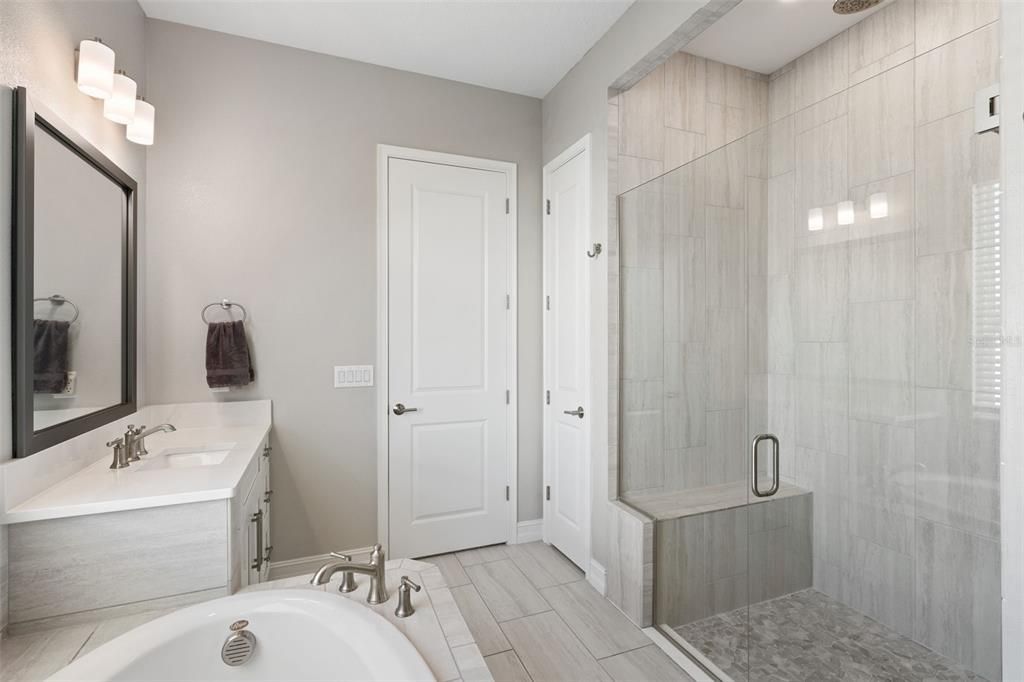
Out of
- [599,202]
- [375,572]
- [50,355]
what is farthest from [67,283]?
[599,202]

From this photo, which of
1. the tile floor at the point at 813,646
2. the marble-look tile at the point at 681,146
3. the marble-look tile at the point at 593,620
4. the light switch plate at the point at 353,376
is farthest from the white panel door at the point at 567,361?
the light switch plate at the point at 353,376

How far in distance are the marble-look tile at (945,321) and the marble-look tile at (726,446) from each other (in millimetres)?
653

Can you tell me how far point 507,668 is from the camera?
1944 millimetres

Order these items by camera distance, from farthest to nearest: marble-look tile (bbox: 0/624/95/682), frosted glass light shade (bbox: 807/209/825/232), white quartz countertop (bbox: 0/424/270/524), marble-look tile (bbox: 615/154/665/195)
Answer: marble-look tile (bbox: 615/154/665/195) → frosted glass light shade (bbox: 807/209/825/232) → white quartz countertop (bbox: 0/424/270/524) → marble-look tile (bbox: 0/624/95/682)

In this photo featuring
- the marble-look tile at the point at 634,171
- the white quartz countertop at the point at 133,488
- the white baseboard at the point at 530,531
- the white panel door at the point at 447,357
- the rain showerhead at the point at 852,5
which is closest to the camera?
the white quartz countertop at the point at 133,488

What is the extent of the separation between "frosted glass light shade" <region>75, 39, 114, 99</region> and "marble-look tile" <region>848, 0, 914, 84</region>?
3080 millimetres

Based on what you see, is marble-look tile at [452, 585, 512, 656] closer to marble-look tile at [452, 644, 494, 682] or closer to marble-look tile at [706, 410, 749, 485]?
marble-look tile at [452, 644, 494, 682]

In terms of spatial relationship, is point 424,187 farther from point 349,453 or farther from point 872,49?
point 872,49

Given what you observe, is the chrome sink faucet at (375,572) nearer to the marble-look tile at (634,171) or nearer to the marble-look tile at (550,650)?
the marble-look tile at (550,650)

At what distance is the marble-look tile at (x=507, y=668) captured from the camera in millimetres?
1891

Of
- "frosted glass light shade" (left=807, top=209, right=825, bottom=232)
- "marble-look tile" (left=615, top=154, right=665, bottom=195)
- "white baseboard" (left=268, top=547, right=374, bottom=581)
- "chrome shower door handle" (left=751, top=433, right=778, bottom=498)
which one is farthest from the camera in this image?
"white baseboard" (left=268, top=547, right=374, bottom=581)

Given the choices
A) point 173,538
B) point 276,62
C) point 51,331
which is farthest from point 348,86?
point 173,538

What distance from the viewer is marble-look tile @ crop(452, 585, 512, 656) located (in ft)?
6.84

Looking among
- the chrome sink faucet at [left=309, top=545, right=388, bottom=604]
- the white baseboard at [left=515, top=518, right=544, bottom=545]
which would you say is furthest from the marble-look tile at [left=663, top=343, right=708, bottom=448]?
the chrome sink faucet at [left=309, top=545, right=388, bottom=604]
